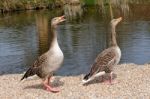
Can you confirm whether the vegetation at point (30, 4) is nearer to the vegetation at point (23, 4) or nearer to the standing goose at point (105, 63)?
the vegetation at point (23, 4)

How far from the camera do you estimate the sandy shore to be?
12172mm

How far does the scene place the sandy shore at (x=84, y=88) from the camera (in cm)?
1217

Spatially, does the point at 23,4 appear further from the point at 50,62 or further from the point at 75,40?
the point at 50,62

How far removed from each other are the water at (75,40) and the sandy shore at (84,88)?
3.97m

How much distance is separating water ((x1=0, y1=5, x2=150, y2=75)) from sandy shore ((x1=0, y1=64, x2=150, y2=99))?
3.97m

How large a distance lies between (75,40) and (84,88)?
1504cm

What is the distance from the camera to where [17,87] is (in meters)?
13.9

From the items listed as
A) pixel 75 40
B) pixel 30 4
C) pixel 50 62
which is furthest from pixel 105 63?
pixel 30 4

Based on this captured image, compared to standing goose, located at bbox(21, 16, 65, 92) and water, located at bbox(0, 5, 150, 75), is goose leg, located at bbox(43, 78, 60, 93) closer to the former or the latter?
standing goose, located at bbox(21, 16, 65, 92)

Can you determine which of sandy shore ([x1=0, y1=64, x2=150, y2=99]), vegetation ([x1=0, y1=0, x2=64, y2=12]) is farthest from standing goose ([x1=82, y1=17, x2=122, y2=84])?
vegetation ([x1=0, y1=0, x2=64, y2=12])

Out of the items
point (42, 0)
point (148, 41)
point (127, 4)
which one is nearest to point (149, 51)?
point (148, 41)

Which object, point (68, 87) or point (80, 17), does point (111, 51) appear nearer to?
point (68, 87)

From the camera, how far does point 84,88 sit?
13047 millimetres

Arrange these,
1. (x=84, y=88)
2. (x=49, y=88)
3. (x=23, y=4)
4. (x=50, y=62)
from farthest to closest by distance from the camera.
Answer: (x=23, y=4), (x=84, y=88), (x=49, y=88), (x=50, y=62)
